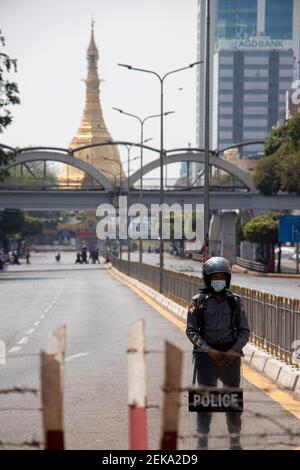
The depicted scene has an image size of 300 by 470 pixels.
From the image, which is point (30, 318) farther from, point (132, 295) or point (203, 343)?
point (203, 343)

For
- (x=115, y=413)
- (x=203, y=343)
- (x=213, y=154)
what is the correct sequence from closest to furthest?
(x=203, y=343), (x=115, y=413), (x=213, y=154)

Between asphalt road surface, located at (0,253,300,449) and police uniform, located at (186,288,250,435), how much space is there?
0.36m

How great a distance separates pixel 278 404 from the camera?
547 inches

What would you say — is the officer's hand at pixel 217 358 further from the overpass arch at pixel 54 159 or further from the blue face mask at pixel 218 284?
the overpass arch at pixel 54 159

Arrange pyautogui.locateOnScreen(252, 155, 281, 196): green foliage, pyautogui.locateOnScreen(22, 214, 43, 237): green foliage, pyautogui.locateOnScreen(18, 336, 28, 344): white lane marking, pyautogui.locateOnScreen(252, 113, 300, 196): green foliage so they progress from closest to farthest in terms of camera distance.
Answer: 1. pyautogui.locateOnScreen(18, 336, 28, 344): white lane marking
2. pyautogui.locateOnScreen(252, 113, 300, 196): green foliage
3. pyautogui.locateOnScreen(252, 155, 281, 196): green foliage
4. pyautogui.locateOnScreen(22, 214, 43, 237): green foliage

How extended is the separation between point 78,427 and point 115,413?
1.19 meters

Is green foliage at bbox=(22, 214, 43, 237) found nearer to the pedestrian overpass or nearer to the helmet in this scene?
the pedestrian overpass

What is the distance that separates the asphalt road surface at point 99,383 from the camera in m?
11.0

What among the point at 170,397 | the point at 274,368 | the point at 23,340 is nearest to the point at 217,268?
the point at 170,397

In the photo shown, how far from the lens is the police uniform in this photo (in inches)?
Answer: 391

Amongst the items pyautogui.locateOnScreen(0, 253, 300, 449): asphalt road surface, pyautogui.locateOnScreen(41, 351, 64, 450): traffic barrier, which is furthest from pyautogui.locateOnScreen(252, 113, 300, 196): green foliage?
pyautogui.locateOnScreen(41, 351, 64, 450): traffic barrier

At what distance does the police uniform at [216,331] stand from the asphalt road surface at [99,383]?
1.18 feet

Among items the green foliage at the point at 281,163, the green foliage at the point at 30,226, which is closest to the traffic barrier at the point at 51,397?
the green foliage at the point at 281,163

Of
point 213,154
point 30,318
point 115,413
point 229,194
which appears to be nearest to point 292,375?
point 115,413
